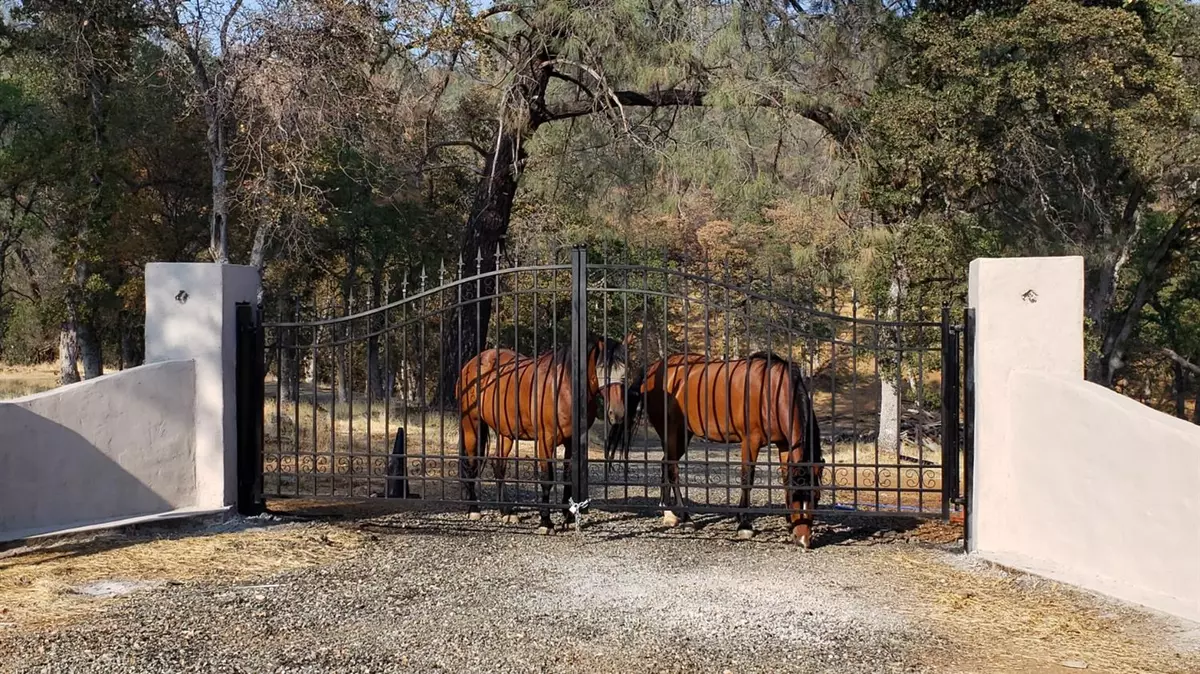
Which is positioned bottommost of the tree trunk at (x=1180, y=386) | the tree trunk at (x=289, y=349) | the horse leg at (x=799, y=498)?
the tree trunk at (x=1180, y=386)

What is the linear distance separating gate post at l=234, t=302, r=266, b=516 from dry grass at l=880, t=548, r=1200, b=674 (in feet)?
16.2

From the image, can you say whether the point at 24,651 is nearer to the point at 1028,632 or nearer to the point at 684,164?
the point at 1028,632

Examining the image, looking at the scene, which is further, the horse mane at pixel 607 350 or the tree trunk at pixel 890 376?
the tree trunk at pixel 890 376

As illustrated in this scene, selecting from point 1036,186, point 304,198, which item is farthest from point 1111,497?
point 304,198

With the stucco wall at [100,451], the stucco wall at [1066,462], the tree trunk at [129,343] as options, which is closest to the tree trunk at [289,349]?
the stucco wall at [100,451]

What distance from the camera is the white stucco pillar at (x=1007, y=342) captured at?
696 centimetres

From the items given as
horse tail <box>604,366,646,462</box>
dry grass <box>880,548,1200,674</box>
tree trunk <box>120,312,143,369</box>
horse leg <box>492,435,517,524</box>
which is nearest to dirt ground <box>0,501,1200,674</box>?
dry grass <box>880,548,1200,674</box>

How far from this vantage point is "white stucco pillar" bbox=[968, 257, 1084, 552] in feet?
22.8

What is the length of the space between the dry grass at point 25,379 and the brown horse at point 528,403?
17.3 meters

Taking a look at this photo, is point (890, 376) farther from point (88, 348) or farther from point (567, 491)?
point (88, 348)

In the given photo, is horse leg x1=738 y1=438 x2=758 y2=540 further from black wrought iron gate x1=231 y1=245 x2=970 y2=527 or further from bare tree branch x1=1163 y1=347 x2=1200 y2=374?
bare tree branch x1=1163 y1=347 x2=1200 y2=374

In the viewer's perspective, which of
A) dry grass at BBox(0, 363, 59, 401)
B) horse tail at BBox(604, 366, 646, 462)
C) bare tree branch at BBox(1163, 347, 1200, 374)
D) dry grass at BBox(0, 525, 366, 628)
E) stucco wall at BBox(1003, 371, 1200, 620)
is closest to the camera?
stucco wall at BBox(1003, 371, 1200, 620)

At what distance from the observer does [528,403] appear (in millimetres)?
8641

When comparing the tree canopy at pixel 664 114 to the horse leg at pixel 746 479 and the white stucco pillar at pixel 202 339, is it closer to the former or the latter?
the horse leg at pixel 746 479
